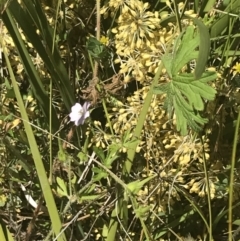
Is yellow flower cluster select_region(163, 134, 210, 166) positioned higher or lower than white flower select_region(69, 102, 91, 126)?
lower

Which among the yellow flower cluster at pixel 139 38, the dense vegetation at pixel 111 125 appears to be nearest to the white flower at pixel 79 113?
the dense vegetation at pixel 111 125

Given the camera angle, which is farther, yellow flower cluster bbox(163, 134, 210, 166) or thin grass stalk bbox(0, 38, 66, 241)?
yellow flower cluster bbox(163, 134, 210, 166)

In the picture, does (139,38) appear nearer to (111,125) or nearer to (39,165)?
(111,125)

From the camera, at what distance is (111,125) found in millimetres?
1216

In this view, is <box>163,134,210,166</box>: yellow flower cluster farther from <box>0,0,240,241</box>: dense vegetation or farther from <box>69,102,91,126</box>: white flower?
<box>69,102,91,126</box>: white flower

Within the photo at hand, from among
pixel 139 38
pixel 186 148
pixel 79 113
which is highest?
pixel 139 38

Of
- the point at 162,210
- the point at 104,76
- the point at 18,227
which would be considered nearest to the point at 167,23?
the point at 104,76

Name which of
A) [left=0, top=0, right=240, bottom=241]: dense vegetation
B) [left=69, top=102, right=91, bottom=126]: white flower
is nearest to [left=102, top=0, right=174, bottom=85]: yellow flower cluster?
[left=0, top=0, right=240, bottom=241]: dense vegetation

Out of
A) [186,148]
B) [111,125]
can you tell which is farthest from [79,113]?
[186,148]

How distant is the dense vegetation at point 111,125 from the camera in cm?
109

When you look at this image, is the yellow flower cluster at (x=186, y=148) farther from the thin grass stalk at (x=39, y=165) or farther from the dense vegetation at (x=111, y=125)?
the thin grass stalk at (x=39, y=165)

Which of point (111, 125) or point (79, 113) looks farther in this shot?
point (111, 125)

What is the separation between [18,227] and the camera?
4.06 ft

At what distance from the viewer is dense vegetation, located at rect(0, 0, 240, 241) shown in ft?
3.57
